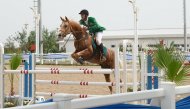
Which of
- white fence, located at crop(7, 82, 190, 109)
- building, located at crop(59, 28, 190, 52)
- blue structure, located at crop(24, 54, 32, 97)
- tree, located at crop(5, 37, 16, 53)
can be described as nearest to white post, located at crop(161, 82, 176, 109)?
white fence, located at crop(7, 82, 190, 109)

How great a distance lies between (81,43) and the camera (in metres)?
10.2

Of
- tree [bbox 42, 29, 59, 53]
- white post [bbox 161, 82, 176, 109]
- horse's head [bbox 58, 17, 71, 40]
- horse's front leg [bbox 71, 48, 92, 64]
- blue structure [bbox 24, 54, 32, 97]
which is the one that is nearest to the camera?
white post [bbox 161, 82, 176, 109]

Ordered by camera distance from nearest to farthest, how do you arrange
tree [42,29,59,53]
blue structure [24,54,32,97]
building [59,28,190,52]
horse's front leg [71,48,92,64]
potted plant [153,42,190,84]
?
1. potted plant [153,42,190,84]
2. blue structure [24,54,32,97]
3. horse's front leg [71,48,92,64]
4. tree [42,29,59,53]
5. building [59,28,190,52]

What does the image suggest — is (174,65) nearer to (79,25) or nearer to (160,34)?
(79,25)

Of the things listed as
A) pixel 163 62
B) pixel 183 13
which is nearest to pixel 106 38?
pixel 183 13

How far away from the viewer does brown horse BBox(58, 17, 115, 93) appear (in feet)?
33.0

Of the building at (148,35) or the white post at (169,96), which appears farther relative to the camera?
the building at (148,35)

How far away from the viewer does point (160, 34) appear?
56625 millimetres

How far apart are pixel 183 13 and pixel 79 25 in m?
25.2

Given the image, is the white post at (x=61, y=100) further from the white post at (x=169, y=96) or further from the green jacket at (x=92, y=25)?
the green jacket at (x=92, y=25)

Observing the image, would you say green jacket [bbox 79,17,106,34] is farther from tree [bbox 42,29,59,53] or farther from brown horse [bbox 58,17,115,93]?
tree [bbox 42,29,59,53]

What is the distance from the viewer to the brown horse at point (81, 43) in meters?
10.1

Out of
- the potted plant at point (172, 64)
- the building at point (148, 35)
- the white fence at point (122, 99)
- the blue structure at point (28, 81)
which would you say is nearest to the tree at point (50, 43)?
the building at point (148, 35)

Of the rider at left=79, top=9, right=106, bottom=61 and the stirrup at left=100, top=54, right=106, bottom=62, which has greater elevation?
the rider at left=79, top=9, right=106, bottom=61
